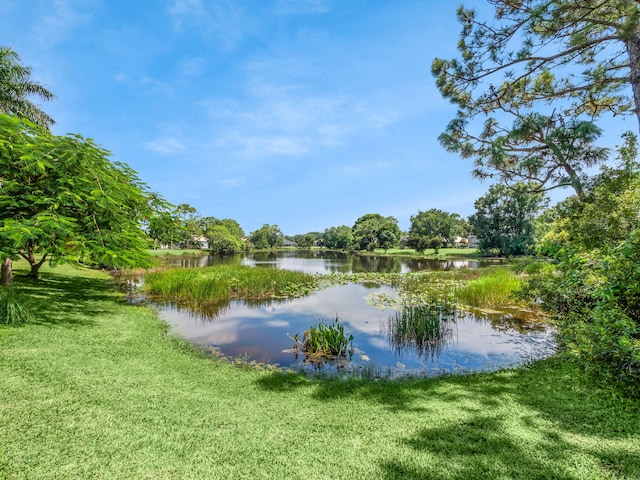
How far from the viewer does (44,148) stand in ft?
18.4

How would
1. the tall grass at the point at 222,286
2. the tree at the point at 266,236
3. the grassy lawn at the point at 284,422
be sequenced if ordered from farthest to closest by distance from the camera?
the tree at the point at 266,236, the tall grass at the point at 222,286, the grassy lawn at the point at 284,422

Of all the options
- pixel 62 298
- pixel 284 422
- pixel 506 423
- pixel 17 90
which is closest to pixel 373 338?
pixel 506 423

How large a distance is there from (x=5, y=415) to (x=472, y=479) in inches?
171

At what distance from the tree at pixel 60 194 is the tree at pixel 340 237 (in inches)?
2753

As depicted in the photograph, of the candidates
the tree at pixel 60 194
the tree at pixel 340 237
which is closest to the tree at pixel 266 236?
the tree at pixel 340 237

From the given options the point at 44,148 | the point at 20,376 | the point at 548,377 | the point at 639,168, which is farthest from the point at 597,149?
the point at 44,148

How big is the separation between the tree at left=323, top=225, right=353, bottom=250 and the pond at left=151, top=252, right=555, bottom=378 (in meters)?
65.6

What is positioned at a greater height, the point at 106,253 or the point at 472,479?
the point at 106,253

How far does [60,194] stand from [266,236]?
269ft

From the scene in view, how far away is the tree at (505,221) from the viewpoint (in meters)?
40.6

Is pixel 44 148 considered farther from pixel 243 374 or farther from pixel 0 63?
pixel 0 63

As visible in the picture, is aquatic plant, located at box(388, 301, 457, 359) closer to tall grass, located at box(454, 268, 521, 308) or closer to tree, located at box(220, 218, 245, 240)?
tall grass, located at box(454, 268, 521, 308)

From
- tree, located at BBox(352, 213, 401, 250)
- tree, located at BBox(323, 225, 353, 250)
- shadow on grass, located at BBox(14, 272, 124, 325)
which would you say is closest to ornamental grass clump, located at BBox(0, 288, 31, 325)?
shadow on grass, located at BBox(14, 272, 124, 325)

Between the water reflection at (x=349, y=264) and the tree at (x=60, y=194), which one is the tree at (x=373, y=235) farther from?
the tree at (x=60, y=194)
